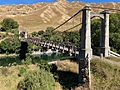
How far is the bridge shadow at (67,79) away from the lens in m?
53.9

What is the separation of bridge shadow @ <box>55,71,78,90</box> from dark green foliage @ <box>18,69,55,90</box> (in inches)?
56.0

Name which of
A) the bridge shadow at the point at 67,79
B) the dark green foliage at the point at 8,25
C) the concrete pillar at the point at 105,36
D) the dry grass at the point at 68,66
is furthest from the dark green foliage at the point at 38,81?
the dark green foliage at the point at 8,25

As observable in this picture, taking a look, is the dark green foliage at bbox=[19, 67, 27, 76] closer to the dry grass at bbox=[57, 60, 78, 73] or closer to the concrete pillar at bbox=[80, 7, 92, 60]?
the dry grass at bbox=[57, 60, 78, 73]

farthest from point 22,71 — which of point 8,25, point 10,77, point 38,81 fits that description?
point 8,25

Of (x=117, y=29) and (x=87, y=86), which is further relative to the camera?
(x=117, y=29)

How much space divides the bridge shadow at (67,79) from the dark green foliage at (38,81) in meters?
1.42

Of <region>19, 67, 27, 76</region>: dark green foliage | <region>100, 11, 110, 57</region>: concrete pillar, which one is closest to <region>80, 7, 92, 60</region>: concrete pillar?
<region>100, 11, 110, 57</region>: concrete pillar

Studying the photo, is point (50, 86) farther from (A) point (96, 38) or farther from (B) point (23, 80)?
(A) point (96, 38)

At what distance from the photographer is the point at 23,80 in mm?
53781

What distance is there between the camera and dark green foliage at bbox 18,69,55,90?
5197 cm

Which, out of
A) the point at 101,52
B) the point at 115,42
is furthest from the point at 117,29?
the point at 101,52

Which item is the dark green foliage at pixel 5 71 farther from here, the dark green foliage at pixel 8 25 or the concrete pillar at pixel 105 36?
the dark green foliage at pixel 8 25

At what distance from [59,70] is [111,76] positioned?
29.0 feet

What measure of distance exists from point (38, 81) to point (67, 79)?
4724 millimetres
